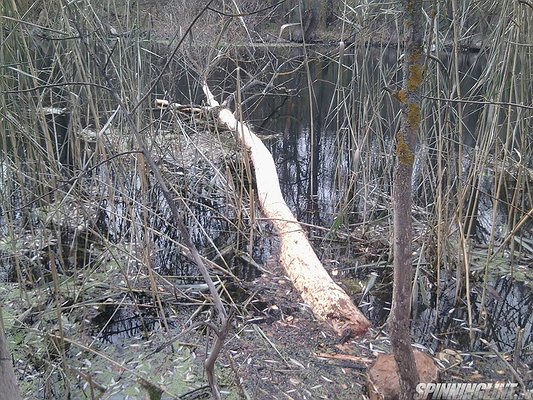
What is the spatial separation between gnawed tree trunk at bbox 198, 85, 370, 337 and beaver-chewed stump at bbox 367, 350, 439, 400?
20.8 inches

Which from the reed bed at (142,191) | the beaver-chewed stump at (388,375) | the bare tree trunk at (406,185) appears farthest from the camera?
the reed bed at (142,191)

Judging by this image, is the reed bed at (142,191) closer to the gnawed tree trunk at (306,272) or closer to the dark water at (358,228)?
the dark water at (358,228)

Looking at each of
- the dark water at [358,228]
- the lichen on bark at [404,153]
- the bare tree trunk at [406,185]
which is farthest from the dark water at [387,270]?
the lichen on bark at [404,153]

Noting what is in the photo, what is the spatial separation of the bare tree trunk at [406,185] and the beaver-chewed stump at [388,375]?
25 centimetres

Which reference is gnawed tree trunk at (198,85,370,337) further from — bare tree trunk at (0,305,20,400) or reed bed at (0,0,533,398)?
bare tree trunk at (0,305,20,400)

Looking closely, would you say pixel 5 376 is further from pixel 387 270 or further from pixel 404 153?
pixel 387 270

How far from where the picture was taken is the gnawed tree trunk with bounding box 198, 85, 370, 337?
279cm

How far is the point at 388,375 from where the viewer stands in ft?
6.94

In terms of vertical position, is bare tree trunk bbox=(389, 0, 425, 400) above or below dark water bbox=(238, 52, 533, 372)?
above

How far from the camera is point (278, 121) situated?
26.9 ft

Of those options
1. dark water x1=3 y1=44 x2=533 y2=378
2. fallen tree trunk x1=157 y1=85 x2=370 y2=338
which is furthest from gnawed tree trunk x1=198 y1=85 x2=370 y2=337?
dark water x1=3 y1=44 x2=533 y2=378

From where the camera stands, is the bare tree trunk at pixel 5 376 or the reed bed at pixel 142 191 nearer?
the bare tree trunk at pixel 5 376

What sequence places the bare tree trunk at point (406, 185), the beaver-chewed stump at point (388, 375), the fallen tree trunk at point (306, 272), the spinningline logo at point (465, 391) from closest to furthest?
the bare tree trunk at point (406, 185) → the spinningline logo at point (465, 391) → the beaver-chewed stump at point (388, 375) → the fallen tree trunk at point (306, 272)

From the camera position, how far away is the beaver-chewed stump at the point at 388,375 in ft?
6.74
